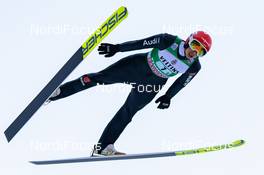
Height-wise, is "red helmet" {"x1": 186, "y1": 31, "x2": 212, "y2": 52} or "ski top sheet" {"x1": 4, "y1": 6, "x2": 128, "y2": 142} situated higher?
"red helmet" {"x1": 186, "y1": 31, "x2": 212, "y2": 52}

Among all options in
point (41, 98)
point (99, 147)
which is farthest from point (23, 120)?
point (99, 147)

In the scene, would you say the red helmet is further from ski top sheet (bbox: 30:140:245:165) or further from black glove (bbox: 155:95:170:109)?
ski top sheet (bbox: 30:140:245:165)

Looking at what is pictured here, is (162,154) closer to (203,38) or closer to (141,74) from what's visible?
(141,74)

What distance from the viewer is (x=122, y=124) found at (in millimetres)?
11102

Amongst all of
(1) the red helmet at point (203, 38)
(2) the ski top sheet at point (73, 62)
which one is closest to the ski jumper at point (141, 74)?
(1) the red helmet at point (203, 38)

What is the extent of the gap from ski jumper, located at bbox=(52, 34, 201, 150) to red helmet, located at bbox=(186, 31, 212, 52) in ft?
0.68

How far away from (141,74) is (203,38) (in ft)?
3.61

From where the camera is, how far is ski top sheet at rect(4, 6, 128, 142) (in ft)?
31.9

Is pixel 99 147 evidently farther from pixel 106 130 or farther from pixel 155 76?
pixel 155 76

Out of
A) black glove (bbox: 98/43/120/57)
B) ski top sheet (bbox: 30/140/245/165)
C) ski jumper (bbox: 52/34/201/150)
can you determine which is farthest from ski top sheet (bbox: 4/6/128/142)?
ski top sheet (bbox: 30/140/245/165)

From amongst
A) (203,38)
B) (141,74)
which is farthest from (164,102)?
(203,38)

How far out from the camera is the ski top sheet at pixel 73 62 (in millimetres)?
9727

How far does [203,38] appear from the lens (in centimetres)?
1027

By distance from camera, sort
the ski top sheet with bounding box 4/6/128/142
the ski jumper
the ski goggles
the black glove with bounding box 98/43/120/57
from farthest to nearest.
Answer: the ski jumper, the ski goggles, the black glove with bounding box 98/43/120/57, the ski top sheet with bounding box 4/6/128/142
